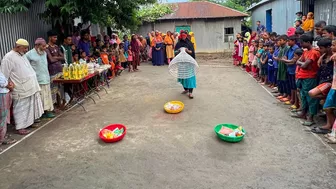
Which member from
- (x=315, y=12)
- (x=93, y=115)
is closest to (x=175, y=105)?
(x=93, y=115)

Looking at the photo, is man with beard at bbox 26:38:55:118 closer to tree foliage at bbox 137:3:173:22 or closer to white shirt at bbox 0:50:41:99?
white shirt at bbox 0:50:41:99

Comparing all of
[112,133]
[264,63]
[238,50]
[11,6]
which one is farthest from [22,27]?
[238,50]

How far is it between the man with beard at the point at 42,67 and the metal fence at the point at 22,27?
79cm

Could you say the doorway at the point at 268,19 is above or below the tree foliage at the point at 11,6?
above

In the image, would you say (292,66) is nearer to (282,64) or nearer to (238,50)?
(282,64)

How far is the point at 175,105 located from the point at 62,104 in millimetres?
2818

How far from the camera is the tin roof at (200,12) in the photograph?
20.0 meters

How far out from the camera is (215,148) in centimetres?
474

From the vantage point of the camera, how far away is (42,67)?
618cm

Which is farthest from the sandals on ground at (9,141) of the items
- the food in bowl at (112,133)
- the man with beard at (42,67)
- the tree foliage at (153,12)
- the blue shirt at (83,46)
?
the tree foliage at (153,12)

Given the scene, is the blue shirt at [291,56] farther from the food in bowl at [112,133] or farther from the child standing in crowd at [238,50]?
the child standing in crowd at [238,50]

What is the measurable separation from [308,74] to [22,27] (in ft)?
20.3

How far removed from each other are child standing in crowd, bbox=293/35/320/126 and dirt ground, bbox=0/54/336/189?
36cm

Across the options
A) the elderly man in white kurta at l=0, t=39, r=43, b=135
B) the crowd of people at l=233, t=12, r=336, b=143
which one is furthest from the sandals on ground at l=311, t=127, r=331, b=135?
the elderly man in white kurta at l=0, t=39, r=43, b=135
